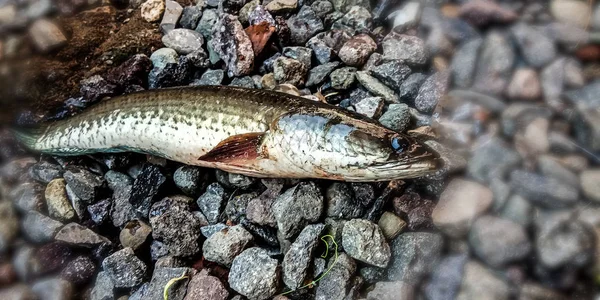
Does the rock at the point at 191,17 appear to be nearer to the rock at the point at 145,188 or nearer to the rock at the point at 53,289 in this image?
the rock at the point at 145,188

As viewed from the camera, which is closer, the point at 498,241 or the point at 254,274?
the point at 498,241

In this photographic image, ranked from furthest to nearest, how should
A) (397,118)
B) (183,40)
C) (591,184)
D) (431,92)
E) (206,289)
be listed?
(183,40) < (397,118) < (431,92) < (206,289) < (591,184)

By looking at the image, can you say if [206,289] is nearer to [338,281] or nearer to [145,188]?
[338,281]

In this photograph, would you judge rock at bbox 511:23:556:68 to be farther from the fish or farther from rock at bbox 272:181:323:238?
rock at bbox 272:181:323:238

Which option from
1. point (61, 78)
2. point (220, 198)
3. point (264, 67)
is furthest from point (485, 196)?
point (61, 78)

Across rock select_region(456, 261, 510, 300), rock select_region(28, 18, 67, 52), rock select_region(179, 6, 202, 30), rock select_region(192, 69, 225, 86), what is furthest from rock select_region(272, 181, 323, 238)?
rock select_region(28, 18, 67, 52)

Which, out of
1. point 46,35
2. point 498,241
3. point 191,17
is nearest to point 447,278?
point 498,241
